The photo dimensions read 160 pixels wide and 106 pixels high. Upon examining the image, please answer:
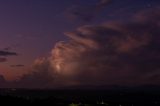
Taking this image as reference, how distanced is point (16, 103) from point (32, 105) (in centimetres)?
358

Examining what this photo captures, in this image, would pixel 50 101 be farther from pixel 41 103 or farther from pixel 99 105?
pixel 99 105

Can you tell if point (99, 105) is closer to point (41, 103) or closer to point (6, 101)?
point (41, 103)

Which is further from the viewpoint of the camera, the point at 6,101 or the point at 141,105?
the point at 141,105

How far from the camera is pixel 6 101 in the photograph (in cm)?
9000

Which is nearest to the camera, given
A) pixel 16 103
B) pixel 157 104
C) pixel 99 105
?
pixel 16 103

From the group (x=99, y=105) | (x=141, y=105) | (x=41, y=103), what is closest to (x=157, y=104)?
(x=141, y=105)

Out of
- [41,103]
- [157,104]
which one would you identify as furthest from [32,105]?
[157,104]

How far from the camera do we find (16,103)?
89.8 metres

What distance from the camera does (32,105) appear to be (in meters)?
90.4

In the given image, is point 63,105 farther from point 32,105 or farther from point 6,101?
point 6,101

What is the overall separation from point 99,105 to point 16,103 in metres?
19.9

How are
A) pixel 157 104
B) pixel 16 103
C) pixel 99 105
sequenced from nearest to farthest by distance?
pixel 16 103 → pixel 99 105 → pixel 157 104

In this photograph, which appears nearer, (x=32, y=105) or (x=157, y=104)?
(x=32, y=105)

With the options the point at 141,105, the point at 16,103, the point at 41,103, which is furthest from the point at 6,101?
the point at 141,105
